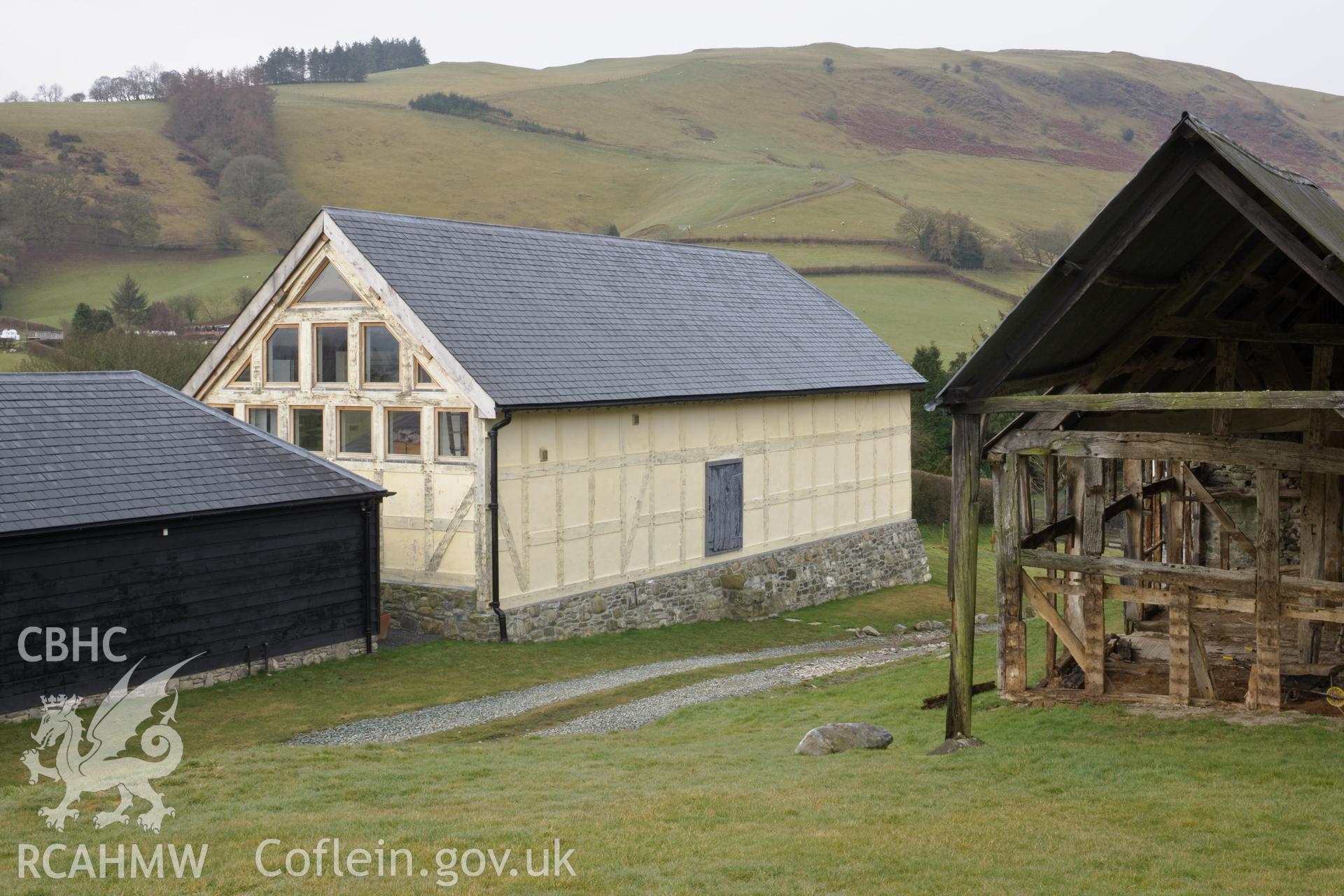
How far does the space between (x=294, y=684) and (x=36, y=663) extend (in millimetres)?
3811

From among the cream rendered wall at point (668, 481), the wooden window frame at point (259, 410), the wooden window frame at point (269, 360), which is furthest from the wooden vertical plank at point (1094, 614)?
the wooden window frame at point (259, 410)

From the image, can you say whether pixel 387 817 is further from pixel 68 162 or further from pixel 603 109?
pixel 603 109

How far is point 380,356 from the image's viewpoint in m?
24.7

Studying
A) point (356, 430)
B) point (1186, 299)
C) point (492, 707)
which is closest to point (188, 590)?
point (492, 707)

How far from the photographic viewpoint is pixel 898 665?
68.5 ft

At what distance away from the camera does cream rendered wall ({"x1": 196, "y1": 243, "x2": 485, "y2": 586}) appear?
77.7 feet

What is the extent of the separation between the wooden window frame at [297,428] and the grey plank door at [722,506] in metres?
8.18

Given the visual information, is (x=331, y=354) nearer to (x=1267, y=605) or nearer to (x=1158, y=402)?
(x=1158, y=402)

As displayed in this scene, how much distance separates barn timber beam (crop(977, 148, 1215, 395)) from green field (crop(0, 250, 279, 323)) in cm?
5856

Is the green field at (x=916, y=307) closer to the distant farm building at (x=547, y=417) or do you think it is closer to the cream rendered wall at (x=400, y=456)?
the distant farm building at (x=547, y=417)

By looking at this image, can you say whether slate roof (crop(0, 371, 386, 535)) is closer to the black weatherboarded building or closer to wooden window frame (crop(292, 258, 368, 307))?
the black weatherboarded building

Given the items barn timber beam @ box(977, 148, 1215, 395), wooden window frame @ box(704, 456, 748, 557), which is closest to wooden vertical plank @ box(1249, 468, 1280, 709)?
barn timber beam @ box(977, 148, 1215, 395)

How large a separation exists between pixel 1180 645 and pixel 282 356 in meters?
18.9

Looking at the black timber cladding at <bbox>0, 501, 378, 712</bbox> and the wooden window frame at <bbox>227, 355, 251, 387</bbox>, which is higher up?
the wooden window frame at <bbox>227, 355, 251, 387</bbox>
